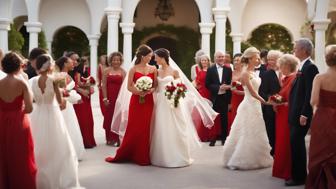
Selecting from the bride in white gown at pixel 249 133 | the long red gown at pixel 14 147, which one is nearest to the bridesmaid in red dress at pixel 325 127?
the bride in white gown at pixel 249 133

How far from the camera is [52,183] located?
636cm

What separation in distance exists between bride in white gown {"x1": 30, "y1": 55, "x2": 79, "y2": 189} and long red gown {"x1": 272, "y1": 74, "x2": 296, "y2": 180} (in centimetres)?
308

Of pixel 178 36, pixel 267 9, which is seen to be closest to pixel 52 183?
pixel 267 9

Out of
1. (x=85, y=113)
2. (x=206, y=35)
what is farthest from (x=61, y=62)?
(x=206, y=35)

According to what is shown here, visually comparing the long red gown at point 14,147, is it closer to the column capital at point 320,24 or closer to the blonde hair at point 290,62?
the blonde hair at point 290,62

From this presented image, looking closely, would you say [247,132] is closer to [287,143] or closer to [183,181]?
[287,143]

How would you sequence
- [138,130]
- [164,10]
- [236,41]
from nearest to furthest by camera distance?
[138,130], [236,41], [164,10]

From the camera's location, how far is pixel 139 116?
8.57 meters

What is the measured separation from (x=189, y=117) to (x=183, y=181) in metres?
2.07

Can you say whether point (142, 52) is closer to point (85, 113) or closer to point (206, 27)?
point (85, 113)

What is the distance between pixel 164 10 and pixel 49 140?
69.7ft

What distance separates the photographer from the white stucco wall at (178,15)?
27.2 metres

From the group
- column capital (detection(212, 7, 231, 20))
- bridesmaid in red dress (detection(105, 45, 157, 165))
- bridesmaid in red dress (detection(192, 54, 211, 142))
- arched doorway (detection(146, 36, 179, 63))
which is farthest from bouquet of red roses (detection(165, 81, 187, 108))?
arched doorway (detection(146, 36, 179, 63))

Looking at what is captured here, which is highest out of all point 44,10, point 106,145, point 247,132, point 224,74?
point 44,10
